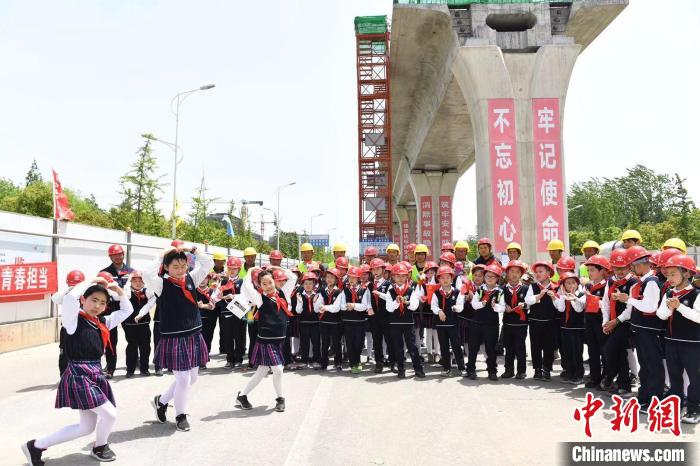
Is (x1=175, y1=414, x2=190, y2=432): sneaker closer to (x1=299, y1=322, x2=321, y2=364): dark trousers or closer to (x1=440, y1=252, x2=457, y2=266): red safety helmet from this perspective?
(x1=299, y1=322, x2=321, y2=364): dark trousers

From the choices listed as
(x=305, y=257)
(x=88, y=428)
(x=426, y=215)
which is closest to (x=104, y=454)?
(x=88, y=428)

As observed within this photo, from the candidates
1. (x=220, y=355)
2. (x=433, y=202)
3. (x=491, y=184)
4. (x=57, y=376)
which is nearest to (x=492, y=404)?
(x=220, y=355)

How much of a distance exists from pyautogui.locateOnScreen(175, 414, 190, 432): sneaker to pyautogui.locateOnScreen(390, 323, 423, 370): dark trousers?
3291 millimetres

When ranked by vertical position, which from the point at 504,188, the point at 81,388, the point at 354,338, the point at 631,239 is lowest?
the point at 354,338

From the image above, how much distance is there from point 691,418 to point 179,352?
5130 millimetres

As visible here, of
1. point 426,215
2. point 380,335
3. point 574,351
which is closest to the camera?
point 574,351

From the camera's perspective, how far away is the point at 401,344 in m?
7.21

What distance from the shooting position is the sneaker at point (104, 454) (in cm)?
406

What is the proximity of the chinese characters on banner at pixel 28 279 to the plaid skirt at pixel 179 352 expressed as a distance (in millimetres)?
6352

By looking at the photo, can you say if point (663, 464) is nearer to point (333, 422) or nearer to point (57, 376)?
point (333, 422)

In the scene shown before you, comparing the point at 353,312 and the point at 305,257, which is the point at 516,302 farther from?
the point at 305,257

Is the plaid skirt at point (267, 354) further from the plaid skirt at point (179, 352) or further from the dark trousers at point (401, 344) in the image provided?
the dark trousers at point (401, 344)

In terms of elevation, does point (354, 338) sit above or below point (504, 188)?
below

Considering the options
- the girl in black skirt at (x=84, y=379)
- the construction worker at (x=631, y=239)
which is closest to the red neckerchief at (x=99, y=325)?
the girl in black skirt at (x=84, y=379)
